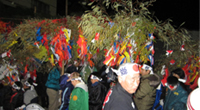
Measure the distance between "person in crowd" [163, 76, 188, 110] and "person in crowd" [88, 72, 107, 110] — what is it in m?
1.19

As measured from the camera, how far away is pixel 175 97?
2689mm

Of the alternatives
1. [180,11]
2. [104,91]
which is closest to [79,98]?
[104,91]

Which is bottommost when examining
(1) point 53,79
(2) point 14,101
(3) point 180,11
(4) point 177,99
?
(2) point 14,101

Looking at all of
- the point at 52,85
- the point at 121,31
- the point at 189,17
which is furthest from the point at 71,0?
the point at 121,31

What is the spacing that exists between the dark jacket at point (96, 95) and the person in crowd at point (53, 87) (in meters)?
1.58

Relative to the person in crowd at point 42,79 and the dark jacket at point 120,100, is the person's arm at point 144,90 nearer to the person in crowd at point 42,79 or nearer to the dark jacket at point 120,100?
the dark jacket at point 120,100

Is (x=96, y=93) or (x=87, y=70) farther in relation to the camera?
(x=87, y=70)

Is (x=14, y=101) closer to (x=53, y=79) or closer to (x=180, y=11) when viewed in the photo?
(x=53, y=79)

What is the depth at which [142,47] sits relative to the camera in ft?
8.49

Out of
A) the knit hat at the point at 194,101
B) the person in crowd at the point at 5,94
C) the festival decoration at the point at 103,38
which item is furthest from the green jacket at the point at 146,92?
the person in crowd at the point at 5,94

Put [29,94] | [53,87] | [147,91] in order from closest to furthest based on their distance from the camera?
[147,91] < [29,94] < [53,87]

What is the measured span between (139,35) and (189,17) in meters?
5.12

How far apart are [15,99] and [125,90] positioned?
298cm

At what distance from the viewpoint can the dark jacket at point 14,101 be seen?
3.56 meters
